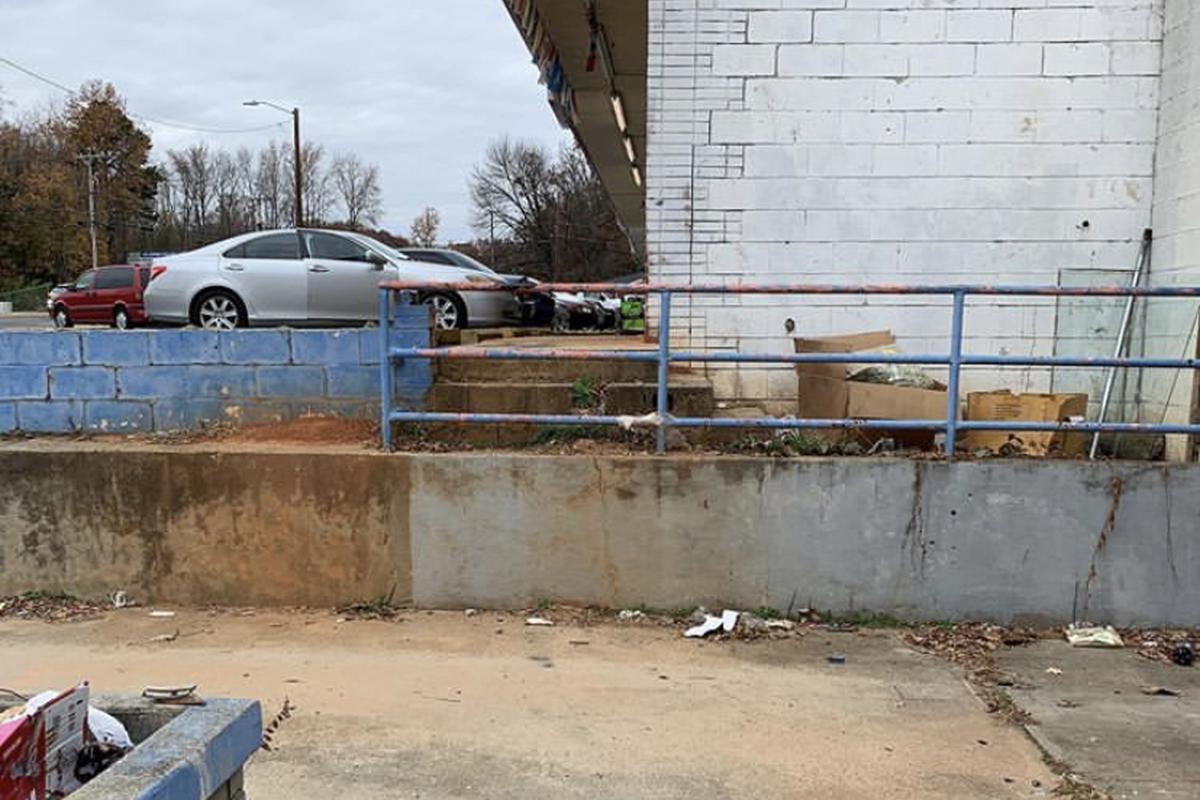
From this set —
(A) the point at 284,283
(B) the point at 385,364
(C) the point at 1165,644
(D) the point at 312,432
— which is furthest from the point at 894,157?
(A) the point at 284,283

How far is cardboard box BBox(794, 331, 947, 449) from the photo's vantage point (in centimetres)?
569

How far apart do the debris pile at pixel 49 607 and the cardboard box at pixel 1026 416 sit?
18.1 feet

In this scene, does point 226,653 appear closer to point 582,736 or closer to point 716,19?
point 582,736

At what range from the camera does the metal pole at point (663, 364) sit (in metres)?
5.33

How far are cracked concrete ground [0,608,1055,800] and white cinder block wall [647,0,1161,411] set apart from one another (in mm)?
2774

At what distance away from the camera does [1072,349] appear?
696 centimetres

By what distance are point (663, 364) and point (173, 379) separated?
3332 mm

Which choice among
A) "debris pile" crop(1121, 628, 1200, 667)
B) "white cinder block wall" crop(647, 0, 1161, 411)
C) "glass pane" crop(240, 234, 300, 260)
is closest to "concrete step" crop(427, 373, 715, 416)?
"white cinder block wall" crop(647, 0, 1161, 411)

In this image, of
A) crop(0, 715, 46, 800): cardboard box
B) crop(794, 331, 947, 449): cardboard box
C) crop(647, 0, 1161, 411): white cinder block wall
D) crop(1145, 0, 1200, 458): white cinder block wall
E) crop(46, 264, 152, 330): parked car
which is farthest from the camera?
crop(46, 264, 152, 330): parked car

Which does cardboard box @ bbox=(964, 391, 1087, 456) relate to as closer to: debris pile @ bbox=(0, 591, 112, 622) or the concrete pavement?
debris pile @ bbox=(0, 591, 112, 622)

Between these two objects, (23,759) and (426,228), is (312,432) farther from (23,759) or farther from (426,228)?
(426,228)

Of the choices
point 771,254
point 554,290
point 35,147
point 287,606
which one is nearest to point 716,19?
point 771,254

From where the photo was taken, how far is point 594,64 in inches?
457

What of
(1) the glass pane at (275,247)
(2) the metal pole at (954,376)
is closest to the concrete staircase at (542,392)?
(2) the metal pole at (954,376)
